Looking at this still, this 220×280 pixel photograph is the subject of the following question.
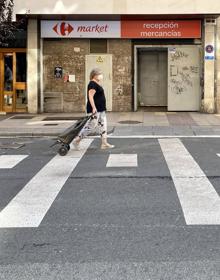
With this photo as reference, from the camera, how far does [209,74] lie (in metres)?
20.7

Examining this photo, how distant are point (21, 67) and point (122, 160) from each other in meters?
11.5

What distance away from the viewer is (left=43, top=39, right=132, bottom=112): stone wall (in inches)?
834

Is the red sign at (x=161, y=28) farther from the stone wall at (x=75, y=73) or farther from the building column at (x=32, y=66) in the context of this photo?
the building column at (x=32, y=66)

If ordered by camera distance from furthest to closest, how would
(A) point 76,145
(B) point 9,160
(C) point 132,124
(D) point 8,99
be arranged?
(D) point 8,99 < (C) point 132,124 < (A) point 76,145 < (B) point 9,160

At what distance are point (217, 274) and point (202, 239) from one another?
0.99 m

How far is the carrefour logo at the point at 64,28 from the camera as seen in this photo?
20.8m

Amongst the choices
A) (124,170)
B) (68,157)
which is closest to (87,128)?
(68,157)

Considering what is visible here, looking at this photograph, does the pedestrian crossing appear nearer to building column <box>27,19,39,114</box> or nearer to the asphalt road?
the asphalt road

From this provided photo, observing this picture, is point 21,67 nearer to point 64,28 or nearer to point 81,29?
A: point 64,28

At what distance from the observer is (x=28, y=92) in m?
21.1

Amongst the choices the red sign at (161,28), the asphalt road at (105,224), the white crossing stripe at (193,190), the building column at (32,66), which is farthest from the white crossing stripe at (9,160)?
the red sign at (161,28)

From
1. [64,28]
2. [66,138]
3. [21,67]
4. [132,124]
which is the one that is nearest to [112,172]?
[66,138]

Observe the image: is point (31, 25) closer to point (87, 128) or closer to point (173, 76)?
point (173, 76)

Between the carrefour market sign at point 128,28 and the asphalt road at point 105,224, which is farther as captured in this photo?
the carrefour market sign at point 128,28
